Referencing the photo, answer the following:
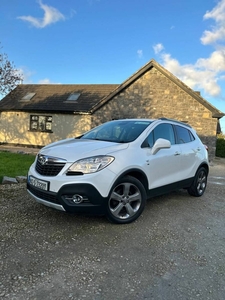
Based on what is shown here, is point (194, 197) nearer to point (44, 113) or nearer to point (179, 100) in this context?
point (179, 100)

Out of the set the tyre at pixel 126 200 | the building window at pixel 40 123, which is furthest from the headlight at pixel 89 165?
the building window at pixel 40 123

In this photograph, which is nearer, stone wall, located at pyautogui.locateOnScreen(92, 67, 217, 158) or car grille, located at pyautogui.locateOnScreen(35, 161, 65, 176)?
car grille, located at pyautogui.locateOnScreen(35, 161, 65, 176)

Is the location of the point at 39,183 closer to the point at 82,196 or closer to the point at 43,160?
the point at 43,160

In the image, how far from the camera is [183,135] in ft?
20.2

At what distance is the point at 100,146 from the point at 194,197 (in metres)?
3.29

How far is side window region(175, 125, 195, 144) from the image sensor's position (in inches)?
235

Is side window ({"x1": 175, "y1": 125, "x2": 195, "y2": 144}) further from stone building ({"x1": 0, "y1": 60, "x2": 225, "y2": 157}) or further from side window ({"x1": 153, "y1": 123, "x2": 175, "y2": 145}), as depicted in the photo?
stone building ({"x1": 0, "y1": 60, "x2": 225, "y2": 157})

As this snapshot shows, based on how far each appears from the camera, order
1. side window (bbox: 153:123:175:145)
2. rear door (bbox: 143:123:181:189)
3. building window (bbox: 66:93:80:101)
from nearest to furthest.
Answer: rear door (bbox: 143:123:181:189) < side window (bbox: 153:123:175:145) < building window (bbox: 66:93:80:101)

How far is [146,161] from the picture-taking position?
4.67 m

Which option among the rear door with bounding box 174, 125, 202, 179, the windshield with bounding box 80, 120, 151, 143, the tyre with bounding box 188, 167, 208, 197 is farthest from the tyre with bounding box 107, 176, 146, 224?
the tyre with bounding box 188, 167, 208, 197

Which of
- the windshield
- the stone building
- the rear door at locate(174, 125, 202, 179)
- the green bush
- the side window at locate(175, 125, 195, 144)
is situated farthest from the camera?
the green bush

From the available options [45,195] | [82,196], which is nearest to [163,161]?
[82,196]

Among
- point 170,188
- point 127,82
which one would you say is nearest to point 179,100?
point 127,82

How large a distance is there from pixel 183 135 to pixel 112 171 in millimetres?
2713
